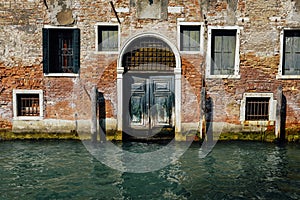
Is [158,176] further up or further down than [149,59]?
further down

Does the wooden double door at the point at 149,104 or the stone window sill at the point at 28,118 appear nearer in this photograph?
the stone window sill at the point at 28,118

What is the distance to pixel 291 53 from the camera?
8352 millimetres

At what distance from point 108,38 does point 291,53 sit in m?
4.61

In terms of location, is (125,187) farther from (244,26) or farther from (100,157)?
(244,26)

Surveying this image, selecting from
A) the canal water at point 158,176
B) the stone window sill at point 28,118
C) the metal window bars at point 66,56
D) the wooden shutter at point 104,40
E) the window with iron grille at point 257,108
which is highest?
the wooden shutter at point 104,40

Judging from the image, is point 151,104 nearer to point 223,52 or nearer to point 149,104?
point 149,104

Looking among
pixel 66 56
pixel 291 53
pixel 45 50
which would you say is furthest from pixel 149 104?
pixel 291 53

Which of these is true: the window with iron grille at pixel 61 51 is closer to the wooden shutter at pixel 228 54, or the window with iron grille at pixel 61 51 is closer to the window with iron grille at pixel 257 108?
the wooden shutter at pixel 228 54

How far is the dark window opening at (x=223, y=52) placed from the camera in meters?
8.34

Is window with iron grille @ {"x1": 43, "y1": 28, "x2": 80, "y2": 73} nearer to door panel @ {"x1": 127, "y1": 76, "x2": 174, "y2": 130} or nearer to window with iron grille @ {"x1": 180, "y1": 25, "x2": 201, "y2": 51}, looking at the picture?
door panel @ {"x1": 127, "y1": 76, "x2": 174, "y2": 130}

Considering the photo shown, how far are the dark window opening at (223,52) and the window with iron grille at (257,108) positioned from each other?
0.91 m

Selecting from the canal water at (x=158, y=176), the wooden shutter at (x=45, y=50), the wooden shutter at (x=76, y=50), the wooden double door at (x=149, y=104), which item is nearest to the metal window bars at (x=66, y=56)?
the wooden shutter at (x=76, y=50)

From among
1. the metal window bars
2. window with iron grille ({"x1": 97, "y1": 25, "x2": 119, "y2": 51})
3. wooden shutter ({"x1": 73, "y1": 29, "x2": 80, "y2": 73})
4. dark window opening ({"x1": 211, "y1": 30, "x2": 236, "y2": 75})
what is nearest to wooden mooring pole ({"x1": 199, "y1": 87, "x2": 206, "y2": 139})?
dark window opening ({"x1": 211, "y1": 30, "x2": 236, "y2": 75})

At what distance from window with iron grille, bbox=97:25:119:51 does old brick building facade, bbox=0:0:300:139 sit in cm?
2
